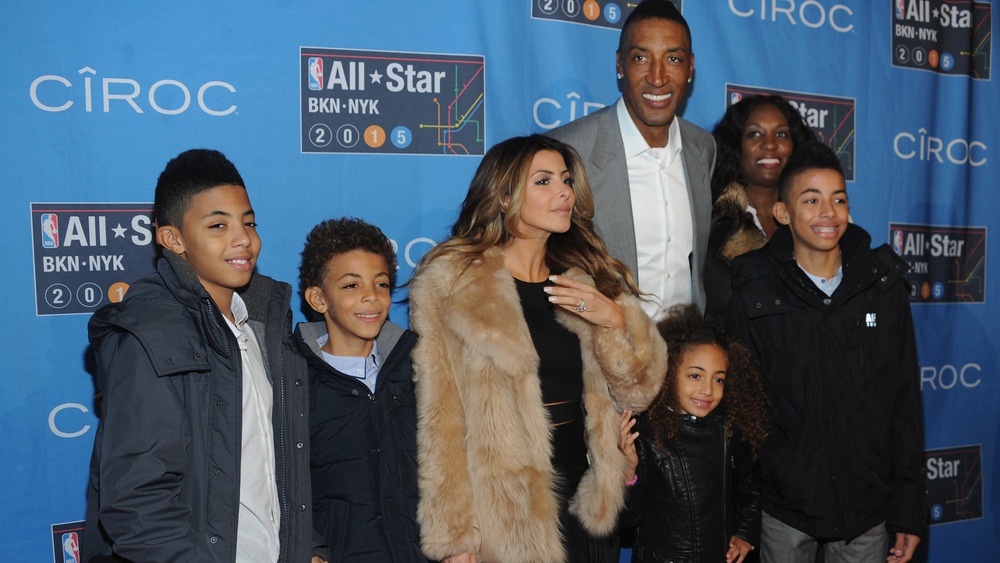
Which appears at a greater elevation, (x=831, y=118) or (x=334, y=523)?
(x=831, y=118)

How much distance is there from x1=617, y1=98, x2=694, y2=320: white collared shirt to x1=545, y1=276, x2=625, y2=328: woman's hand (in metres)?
0.50

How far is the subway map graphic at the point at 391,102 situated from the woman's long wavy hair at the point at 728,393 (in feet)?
3.93

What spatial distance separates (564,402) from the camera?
240 cm

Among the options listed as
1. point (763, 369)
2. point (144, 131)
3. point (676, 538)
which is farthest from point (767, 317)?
point (144, 131)

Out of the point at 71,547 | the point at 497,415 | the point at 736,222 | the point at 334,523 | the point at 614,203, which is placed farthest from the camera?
the point at 736,222

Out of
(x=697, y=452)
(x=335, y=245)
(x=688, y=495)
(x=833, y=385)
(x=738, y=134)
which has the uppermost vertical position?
(x=738, y=134)

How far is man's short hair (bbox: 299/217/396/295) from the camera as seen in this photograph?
2305mm

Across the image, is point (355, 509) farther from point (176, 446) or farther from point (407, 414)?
point (176, 446)

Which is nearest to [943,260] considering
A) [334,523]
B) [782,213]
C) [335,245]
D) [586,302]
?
[782,213]

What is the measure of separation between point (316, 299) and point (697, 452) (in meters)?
1.40

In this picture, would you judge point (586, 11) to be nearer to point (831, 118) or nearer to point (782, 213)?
point (782, 213)

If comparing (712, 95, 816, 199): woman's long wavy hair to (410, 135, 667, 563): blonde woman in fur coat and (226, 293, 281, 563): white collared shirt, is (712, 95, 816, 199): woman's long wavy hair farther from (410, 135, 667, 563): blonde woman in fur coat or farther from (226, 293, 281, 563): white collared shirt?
(226, 293, 281, 563): white collared shirt

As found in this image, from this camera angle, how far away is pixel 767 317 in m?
2.60

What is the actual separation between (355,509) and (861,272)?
1.91 meters
